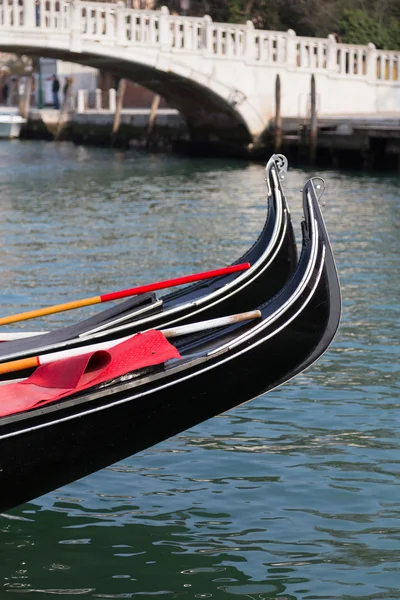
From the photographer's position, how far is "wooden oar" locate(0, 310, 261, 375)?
281cm

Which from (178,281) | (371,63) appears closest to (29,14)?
(371,63)

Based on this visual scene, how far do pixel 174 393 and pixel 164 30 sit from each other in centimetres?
1333

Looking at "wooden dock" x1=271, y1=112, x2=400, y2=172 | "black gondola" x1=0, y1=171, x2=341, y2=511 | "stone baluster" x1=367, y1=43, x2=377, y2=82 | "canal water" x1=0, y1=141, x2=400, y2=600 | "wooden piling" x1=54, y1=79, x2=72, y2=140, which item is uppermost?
"stone baluster" x1=367, y1=43, x2=377, y2=82

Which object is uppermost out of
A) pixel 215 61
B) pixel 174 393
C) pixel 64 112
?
pixel 215 61

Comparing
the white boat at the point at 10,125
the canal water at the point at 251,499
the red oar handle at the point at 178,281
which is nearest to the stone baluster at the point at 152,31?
the white boat at the point at 10,125

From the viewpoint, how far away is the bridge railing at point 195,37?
14.6m

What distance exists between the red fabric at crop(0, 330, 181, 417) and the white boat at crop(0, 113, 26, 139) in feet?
68.1

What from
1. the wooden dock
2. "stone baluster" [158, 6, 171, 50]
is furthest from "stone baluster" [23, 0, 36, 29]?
the wooden dock

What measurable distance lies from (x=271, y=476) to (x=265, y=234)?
818mm

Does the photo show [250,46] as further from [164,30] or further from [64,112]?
[64,112]

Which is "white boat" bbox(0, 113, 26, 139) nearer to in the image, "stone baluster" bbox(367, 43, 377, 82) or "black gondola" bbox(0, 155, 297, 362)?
"stone baluster" bbox(367, 43, 377, 82)

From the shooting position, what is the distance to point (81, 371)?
2641 mm

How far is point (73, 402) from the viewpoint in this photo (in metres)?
2.56

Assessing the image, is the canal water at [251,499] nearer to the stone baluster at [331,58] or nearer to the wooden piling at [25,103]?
the stone baluster at [331,58]
